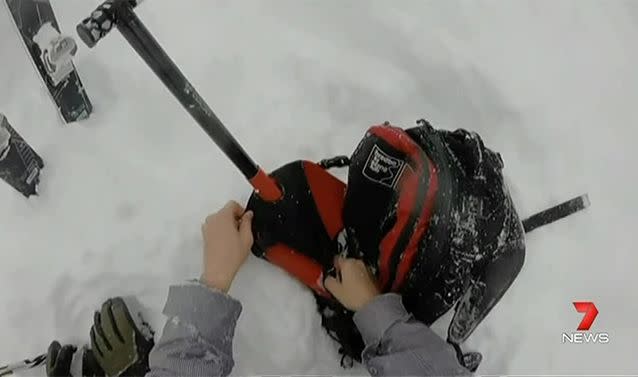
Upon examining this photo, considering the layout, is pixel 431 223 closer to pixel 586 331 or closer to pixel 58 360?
pixel 586 331

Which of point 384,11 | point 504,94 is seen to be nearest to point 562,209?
point 504,94

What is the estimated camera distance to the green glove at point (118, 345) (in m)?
1.10

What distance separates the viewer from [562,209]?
1.31 meters

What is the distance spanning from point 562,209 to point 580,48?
0.39 m

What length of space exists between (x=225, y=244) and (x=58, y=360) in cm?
30

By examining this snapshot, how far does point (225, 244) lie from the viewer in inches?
42.9

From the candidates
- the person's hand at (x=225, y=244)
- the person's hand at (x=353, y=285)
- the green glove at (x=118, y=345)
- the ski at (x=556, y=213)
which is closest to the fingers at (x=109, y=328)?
the green glove at (x=118, y=345)

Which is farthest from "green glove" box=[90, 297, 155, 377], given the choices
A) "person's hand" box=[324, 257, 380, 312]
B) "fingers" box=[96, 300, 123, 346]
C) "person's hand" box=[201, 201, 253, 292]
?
"person's hand" box=[324, 257, 380, 312]

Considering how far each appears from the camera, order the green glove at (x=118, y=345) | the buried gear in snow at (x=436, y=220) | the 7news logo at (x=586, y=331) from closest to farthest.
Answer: the buried gear in snow at (x=436, y=220) < the green glove at (x=118, y=345) < the 7news logo at (x=586, y=331)

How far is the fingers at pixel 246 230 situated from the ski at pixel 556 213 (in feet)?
1.62

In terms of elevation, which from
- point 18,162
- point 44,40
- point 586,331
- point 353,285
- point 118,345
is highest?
point 44,40

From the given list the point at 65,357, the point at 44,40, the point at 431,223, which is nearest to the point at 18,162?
the point at 44,40

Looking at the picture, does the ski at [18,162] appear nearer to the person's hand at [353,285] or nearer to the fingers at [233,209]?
the fingers at [233,209]

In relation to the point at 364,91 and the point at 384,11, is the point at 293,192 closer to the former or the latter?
the point at 364,91
